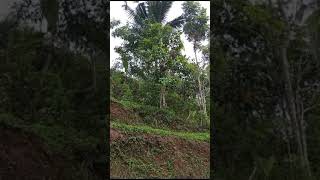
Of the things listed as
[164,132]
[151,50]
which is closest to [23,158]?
[164,132]

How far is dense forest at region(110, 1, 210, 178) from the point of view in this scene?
206 inches

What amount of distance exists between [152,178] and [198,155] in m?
0.54

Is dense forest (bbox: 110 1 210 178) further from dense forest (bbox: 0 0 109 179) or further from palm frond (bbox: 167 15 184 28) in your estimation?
dense forest (bbox: 0 0 109 179)

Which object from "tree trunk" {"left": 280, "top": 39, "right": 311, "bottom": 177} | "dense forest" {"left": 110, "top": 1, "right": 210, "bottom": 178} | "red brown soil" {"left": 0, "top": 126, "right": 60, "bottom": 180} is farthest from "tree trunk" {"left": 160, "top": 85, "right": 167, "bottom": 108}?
"tree trunk" {"left": 280, "top": 39, "right": 311, "bottom": 177}

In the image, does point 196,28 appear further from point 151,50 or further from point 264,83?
point 264,83

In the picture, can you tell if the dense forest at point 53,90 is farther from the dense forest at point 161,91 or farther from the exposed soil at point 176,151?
the exposed soil at point 176,151

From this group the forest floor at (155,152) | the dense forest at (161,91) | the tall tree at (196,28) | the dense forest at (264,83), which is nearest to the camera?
the forest floor at (155,152)

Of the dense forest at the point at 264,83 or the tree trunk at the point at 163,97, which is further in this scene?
the dense forest at the point at 264,83

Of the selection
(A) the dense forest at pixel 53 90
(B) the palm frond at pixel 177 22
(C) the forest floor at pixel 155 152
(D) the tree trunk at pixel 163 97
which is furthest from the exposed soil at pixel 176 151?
(B) the palm frond at pixel 177 22

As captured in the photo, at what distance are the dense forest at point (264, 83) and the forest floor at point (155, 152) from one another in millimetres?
387

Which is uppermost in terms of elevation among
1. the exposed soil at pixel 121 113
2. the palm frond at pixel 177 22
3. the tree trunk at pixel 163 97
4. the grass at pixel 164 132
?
the palm frond at pixel 177 22

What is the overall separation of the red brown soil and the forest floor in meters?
0.68

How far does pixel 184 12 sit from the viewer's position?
5.41 meters

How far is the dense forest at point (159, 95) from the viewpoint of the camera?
523 cm
